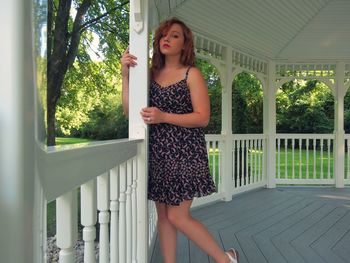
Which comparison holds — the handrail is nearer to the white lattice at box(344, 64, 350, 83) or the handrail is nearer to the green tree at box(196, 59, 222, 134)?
the white lattice at box(344, 64, 350, 83)

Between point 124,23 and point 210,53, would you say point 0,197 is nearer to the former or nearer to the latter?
point 210,53

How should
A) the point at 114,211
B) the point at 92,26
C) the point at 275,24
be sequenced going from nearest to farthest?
the point at 114,211 < the point at 275,24 < the point at 92,26

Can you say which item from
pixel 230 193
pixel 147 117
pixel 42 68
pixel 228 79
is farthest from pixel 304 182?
pixel 42 68

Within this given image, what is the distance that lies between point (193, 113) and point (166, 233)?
0.72 meters

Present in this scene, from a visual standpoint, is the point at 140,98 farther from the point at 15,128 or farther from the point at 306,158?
the point at 306,158

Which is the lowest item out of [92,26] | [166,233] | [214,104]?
[166,233]

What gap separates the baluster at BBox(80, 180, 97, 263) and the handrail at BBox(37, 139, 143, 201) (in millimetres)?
37

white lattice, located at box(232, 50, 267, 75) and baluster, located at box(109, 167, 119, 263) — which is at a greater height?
white lattice, located at box(232, 50, 267, 75)

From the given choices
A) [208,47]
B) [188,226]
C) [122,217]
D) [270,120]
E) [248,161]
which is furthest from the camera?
[270,120]

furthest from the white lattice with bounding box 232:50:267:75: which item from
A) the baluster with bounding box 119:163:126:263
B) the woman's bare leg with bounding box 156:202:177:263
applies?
the baluster with bounding box 119:163:126:263

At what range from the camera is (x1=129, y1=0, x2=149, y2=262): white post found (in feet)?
6.98

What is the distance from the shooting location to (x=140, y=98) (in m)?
2.24

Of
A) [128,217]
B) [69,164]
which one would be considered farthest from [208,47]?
[69,164]

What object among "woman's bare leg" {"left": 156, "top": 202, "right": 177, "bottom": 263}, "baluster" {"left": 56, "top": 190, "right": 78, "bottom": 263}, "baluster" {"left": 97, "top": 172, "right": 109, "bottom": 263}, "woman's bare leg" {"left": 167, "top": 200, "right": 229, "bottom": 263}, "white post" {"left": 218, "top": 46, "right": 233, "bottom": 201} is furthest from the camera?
"white post" {"left": 218, "top": 46, "right": 233, "bottom": 201}
